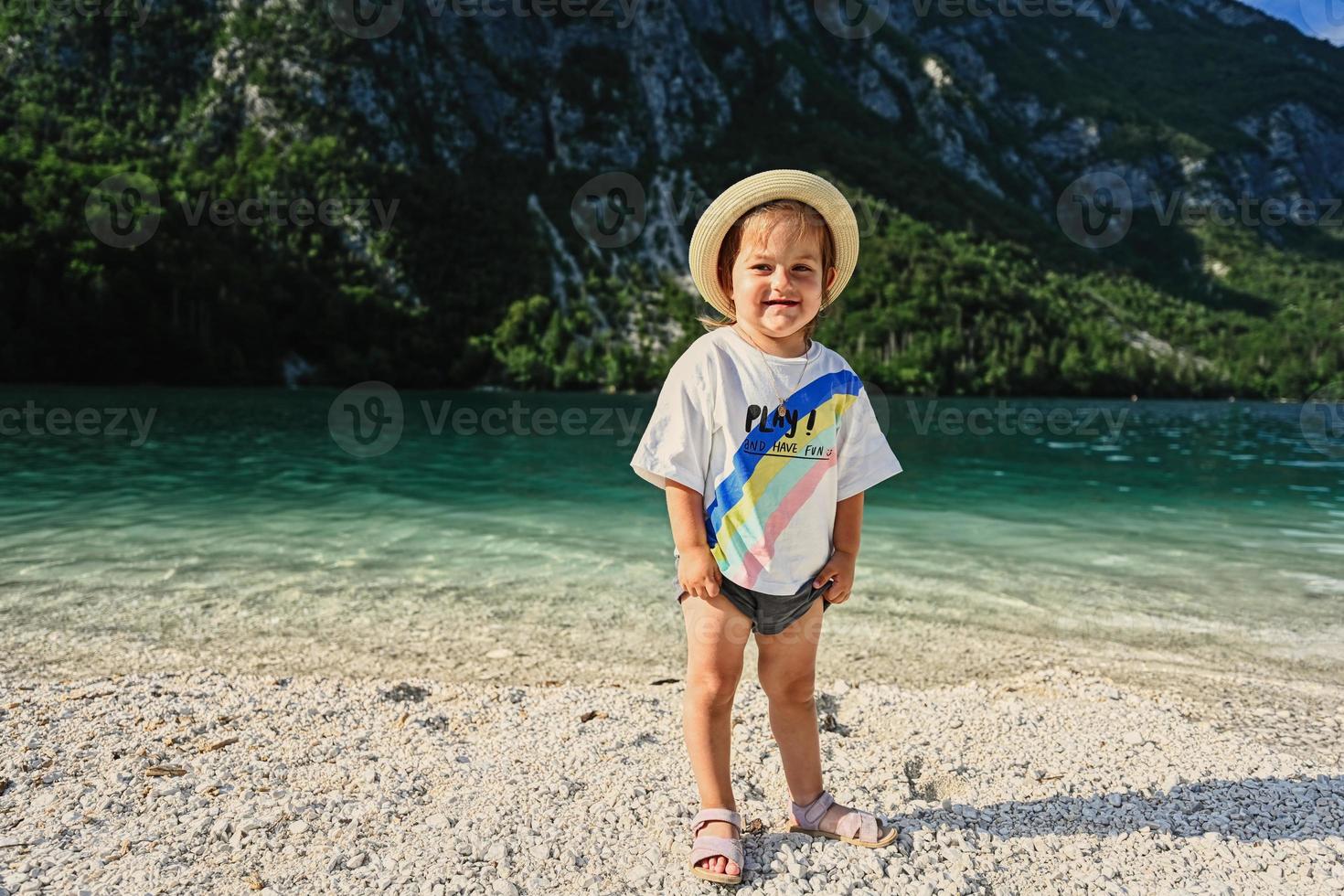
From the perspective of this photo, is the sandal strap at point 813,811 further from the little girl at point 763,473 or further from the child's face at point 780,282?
the child's face at point 780,282

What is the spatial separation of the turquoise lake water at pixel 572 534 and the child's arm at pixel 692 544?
17.1 feet

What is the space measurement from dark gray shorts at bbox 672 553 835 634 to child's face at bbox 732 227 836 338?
3.23 ft

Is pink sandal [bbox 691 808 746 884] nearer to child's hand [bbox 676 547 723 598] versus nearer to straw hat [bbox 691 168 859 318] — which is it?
child's hand [bbox 676 547 723 598]

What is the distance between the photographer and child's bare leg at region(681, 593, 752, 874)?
2.91 meters

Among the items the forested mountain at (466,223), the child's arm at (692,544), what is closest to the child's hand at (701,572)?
the child's arm at (692,544)

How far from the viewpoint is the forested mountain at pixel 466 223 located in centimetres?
8694

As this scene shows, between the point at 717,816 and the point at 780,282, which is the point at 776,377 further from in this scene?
the point at 717,816

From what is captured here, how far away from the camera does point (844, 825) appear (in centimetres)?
304

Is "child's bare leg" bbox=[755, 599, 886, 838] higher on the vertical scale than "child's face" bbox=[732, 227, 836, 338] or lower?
lower

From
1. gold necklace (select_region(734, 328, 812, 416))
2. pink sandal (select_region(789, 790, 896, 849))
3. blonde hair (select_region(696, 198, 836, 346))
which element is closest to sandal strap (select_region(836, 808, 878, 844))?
Answer: pink sandal (select_region(789, 790, 896, 849))

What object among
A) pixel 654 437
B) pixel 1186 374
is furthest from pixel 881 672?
pixel 1186 374

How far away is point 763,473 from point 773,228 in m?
0.95

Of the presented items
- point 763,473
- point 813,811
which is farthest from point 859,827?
point 763,473

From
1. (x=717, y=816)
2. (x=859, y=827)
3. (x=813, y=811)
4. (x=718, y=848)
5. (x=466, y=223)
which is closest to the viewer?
(x=718, y=848)
